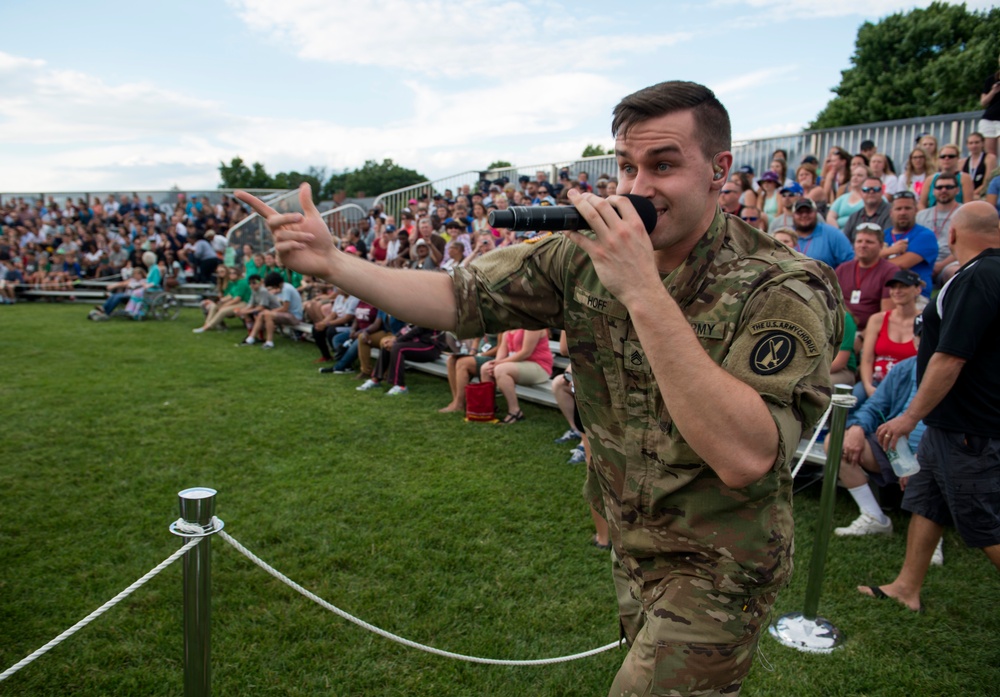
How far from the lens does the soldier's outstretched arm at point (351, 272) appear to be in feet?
6.27

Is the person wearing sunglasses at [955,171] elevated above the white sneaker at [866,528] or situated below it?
above

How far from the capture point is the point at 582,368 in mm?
2133

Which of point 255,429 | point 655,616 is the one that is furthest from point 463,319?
point 255,429

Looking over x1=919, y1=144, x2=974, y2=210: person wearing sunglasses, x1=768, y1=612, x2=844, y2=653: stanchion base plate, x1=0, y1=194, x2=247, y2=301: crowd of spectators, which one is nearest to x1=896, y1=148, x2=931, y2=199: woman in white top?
x1=919, y1=144, x2=974, y2=210: person wearing sunglasses

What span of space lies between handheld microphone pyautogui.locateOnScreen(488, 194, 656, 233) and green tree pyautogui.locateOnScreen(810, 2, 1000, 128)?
29.6m

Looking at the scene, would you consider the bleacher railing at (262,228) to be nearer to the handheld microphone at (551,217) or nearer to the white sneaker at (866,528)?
the white sneaker at (866,528)

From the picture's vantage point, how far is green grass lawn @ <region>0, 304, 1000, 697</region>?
136 inches

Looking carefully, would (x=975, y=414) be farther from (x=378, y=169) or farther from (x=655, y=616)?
(x=378, y=169)

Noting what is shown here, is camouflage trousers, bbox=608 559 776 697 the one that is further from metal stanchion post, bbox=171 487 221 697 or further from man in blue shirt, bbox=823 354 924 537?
man in blue shirt, bbox=823 354 924 537

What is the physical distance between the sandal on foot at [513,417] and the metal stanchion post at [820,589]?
14.6 ft

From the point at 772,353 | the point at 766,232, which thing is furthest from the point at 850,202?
the point at 772,353

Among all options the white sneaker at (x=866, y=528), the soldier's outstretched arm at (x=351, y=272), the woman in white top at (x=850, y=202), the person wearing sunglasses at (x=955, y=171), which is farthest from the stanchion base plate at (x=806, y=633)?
the person wearing sunglasses at (x=955, y=171)

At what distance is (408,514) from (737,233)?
404 cm

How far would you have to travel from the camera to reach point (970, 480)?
141 inches
